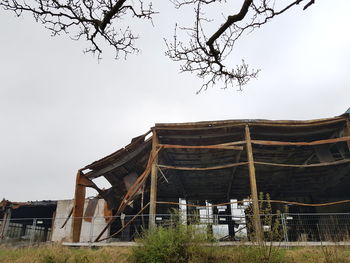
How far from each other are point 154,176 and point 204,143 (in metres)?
2.85

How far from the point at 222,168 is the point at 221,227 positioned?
18.1ft

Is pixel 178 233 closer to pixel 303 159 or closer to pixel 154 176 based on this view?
pixel 154 176

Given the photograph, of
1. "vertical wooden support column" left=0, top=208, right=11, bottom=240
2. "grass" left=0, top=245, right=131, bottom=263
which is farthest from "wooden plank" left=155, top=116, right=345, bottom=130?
"vertical wooden support column" left=0, top=208, right=11, bottom=240

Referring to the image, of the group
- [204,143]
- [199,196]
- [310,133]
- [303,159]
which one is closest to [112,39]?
[204,143]

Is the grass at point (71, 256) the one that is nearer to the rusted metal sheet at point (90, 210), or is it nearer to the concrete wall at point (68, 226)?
the rusted metal sheet at point (90, 210)

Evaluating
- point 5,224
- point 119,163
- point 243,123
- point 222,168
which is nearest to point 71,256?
point 119,163

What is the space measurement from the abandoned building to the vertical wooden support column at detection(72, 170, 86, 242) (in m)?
0.04

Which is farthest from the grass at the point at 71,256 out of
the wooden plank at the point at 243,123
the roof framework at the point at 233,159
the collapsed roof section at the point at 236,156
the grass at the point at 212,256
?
the wooden plank at the point at 243,123

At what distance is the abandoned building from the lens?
10570 mm

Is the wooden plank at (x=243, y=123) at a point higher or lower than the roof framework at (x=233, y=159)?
higher

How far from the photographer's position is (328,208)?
51.9 ft

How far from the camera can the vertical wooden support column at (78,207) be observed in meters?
11.5

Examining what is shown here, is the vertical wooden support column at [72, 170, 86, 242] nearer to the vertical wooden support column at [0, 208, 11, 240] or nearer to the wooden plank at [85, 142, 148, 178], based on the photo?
the wooden plank at [85, 142, 148, 178]

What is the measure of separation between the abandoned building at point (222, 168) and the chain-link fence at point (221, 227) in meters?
0.28
